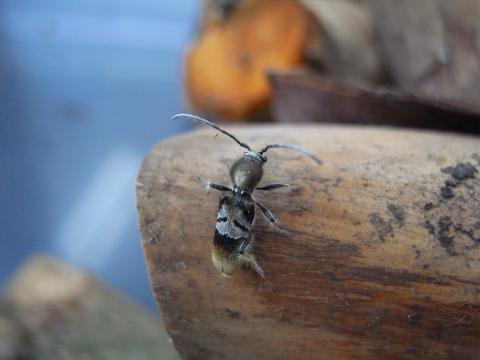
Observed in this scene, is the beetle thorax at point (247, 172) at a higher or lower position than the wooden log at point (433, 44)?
lower

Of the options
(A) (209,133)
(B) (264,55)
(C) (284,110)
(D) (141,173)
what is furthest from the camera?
(B) (264,55)

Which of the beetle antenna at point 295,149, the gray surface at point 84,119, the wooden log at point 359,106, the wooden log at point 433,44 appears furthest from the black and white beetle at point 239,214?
the gray surface at point 84,119

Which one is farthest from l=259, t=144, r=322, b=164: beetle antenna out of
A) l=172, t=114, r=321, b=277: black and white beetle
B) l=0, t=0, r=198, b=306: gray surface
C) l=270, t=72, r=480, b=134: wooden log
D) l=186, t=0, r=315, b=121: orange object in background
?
l=0, t=0, r=198, b=306: gray surface

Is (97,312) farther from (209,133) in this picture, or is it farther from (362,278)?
(362,278)

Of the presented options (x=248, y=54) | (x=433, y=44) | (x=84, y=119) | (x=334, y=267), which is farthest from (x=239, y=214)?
(x=84, y=119)

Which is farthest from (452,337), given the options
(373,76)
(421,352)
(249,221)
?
(373,76)

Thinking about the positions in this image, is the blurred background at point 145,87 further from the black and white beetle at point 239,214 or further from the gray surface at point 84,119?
the black and white beetle at point 239,214
